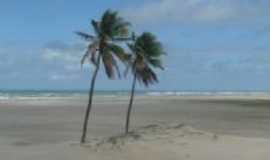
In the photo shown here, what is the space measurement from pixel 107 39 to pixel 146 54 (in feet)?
16.3

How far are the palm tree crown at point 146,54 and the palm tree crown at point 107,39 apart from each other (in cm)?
379

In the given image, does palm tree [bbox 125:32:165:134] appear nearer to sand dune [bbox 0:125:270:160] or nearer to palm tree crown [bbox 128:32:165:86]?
palm tree crown [bbox 128:32:165:86]

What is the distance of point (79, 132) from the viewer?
38.4 meters

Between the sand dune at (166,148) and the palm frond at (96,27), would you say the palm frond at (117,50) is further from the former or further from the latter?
the sand dune at (166,148)

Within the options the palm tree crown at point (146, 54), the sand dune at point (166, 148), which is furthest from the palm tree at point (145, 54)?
the sand dune at point (166, 148)

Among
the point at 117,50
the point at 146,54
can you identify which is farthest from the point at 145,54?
the point at 117,50

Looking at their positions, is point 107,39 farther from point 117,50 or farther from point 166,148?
point 166,148

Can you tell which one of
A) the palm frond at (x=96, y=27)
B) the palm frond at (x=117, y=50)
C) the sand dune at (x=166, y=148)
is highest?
the palm frond at (x=96, y=27)

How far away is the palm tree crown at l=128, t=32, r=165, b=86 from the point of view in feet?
104

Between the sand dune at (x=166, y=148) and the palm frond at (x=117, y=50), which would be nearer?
the sand dune at (x=166, y=148)

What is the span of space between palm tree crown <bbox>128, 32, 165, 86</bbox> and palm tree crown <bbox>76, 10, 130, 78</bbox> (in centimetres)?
379

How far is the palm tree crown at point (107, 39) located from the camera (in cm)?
2742

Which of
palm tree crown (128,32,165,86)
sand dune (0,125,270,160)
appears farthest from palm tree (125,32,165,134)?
sand dune (0,125,270,160)

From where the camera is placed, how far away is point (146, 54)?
32.2 m
